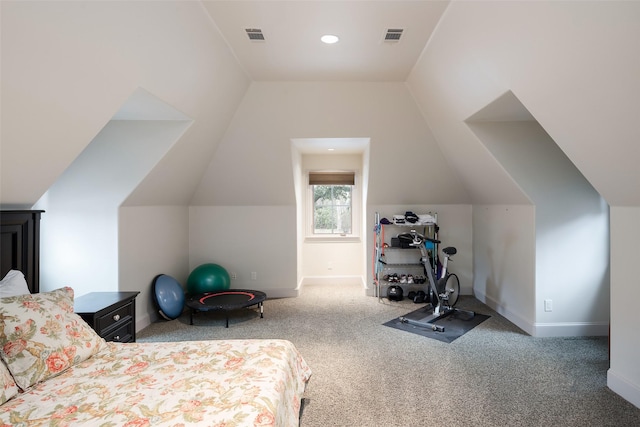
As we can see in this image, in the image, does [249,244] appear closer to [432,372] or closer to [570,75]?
[432,372]

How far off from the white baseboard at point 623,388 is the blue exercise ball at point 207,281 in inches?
171

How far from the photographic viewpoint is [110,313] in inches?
114

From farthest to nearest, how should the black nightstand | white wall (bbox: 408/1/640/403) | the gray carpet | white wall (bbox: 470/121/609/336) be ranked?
1. white wall (bbox: 470/121/609/336)
2. the black nightstand
3. the gray carpet
4. white wall (bbox: 408/1/640/403)

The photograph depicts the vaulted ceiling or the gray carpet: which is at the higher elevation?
the vaulted ceiling

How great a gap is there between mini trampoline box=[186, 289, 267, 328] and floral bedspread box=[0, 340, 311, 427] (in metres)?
2.17

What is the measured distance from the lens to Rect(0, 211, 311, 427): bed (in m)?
1.52

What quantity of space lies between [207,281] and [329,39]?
139 inches

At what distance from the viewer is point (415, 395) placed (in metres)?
2.79

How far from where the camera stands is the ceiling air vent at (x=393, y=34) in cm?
313

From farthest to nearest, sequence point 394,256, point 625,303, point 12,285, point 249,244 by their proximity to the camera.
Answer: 1. point 394,256
2. point 249,244
3. point 625,303
4. point 12,285

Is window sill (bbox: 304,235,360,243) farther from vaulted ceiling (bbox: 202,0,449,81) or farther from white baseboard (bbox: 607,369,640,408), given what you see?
white baseboard (bbox: 607,369,640,408)

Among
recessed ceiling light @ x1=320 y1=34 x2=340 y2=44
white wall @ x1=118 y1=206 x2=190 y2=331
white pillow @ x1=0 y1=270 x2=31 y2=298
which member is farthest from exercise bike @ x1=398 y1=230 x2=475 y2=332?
white pillow @ x1=0 y1=270 x2=31 y2=298

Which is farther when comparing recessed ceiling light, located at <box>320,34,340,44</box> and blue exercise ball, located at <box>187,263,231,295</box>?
blue exercise ball, located at <box>187,263,231,295</box>

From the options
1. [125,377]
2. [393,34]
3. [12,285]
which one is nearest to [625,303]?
[393,34]
